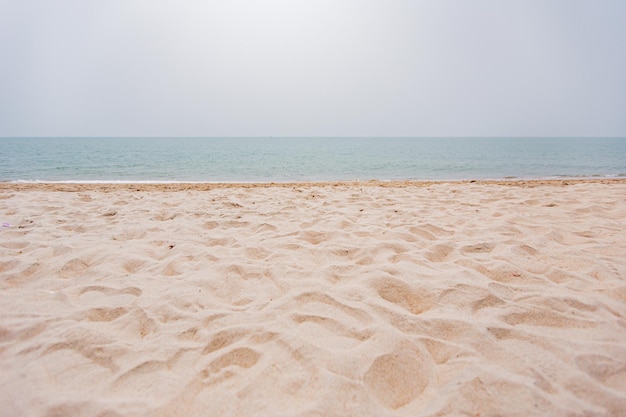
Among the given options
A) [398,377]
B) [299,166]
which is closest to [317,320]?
[398,377]

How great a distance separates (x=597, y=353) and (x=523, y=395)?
56 cm

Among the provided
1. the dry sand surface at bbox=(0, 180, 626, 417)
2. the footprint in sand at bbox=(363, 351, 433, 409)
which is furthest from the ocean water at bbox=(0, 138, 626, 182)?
the footprint in sand at bbox=(363, 351, 433, 409)

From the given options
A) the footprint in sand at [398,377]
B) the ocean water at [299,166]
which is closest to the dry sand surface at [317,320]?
the footprint in sand at [398,377]

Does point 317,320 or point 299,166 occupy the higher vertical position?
point 299,166

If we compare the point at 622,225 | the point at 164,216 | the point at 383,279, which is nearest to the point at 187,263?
the point at 383,279

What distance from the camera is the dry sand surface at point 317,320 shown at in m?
1.42

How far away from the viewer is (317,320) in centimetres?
196

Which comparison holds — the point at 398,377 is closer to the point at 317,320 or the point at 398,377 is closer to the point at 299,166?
the point at 317,320

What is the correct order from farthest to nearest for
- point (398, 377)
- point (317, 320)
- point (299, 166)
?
point (299, 166)
point (317, 320)
point (398, 377)

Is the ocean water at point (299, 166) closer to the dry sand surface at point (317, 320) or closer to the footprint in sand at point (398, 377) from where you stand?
the dry sand surface at point (317, 320)

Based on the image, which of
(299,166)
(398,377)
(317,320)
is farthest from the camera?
(299,166)

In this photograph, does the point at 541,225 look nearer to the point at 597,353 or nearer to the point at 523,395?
the point at 597,353

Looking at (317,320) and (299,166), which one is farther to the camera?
(299,166)

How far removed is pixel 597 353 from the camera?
1.62 meters
